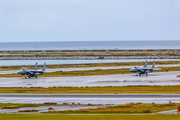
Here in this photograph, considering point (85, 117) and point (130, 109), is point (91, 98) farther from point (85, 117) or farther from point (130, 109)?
point (85, 117)

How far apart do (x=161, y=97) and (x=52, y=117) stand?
59.1ft

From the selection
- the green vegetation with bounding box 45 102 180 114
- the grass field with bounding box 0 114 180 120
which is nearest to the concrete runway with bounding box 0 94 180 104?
the green vegetation with bounding box 45 102 180 114

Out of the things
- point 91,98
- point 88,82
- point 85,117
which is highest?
point 88,82

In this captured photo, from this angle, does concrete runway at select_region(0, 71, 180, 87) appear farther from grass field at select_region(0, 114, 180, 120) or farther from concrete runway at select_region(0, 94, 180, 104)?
grass field at select_region(0, 114, 180, 120)

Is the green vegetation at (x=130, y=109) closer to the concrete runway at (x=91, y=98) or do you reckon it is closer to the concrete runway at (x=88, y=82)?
the concrete runway at (x=91, y=98)

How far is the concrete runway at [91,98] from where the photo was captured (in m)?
38.8

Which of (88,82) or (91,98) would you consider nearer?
(91,98)

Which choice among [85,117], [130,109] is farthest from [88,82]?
[85,117]

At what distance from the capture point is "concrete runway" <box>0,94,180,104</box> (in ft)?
127

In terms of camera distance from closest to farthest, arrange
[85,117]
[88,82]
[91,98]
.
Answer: [85,117] → [91,98] → [88,82]

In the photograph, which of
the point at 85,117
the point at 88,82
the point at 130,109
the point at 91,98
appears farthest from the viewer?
the point at 88,82

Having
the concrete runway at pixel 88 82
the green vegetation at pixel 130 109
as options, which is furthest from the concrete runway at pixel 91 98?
the concrete runway at pixel 88 82

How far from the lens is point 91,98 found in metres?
41.0

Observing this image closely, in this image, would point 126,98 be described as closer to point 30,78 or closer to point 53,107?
point 53,107
